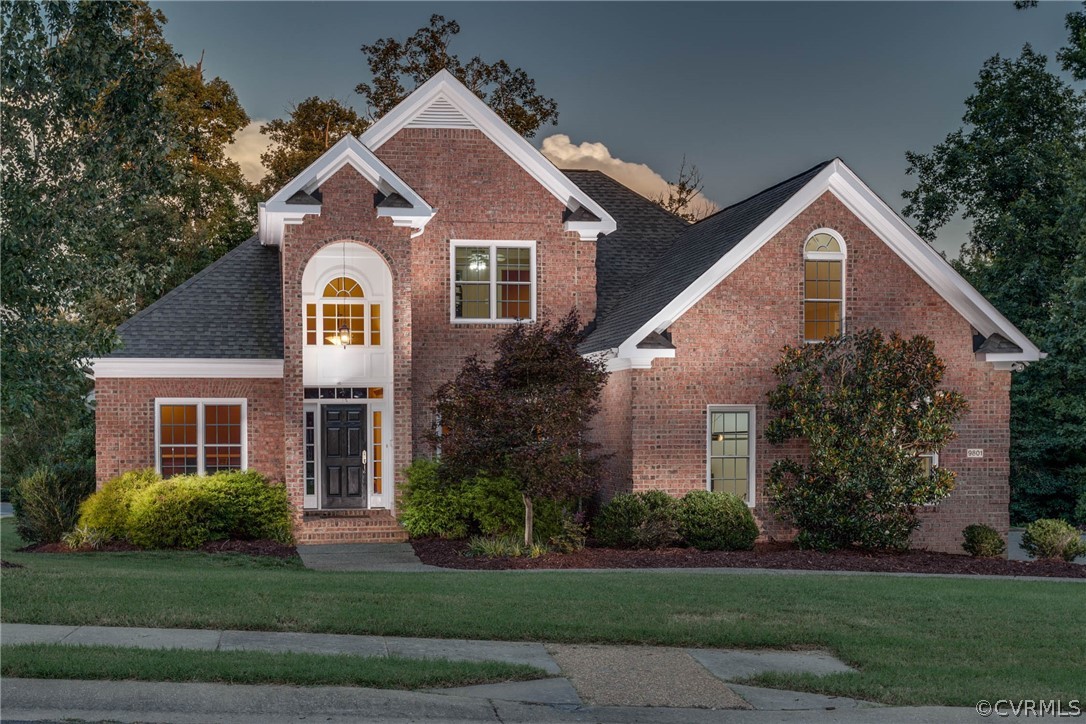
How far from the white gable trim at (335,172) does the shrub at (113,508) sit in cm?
579

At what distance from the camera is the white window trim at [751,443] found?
861 inches

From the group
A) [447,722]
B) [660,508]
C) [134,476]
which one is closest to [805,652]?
[447,722]

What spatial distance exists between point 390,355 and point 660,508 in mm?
6927

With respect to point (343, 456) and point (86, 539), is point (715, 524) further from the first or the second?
point (86, 539)

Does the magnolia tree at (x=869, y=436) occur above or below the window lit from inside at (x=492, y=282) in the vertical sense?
below

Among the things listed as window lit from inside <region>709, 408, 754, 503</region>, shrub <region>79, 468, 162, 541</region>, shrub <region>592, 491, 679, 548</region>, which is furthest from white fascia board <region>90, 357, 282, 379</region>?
window lit from inside <region>709, 408, 754, 503</region>

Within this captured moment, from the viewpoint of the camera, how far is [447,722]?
8.69 meters

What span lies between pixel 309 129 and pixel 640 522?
24.9 meters

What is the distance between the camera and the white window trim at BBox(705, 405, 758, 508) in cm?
2188

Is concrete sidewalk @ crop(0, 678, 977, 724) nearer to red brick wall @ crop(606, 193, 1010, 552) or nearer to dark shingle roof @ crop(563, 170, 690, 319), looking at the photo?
red brick wall @ crop(606, 193, 1010, 552)

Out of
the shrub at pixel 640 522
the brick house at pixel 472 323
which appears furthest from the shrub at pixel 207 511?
the shrub at pixel 640 522

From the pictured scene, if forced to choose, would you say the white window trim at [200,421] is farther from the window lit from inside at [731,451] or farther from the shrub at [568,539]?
the window lit from inside at [731,451]

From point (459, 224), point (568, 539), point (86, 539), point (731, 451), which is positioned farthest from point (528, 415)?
point (86, 539)

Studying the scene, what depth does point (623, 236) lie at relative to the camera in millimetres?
28328
